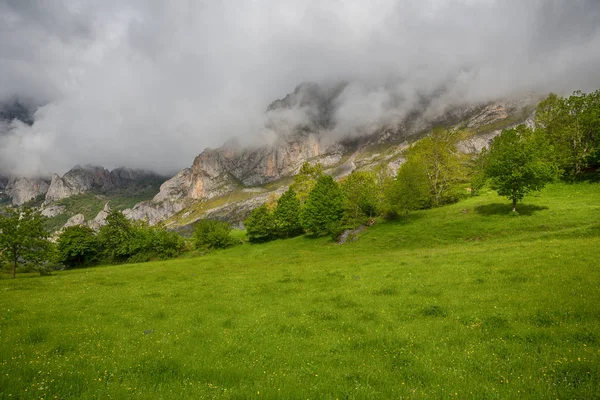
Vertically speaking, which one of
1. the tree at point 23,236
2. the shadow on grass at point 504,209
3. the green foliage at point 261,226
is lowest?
the shadow on grass at point 504,209

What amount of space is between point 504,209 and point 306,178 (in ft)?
142

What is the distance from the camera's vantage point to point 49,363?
33.2ft

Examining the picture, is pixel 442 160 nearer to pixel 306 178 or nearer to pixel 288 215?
pixel 306 178

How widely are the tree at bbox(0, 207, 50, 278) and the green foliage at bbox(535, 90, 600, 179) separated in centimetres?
9320

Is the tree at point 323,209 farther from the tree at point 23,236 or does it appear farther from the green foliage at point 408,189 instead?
the tree at point 23,236

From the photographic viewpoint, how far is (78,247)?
8288cm

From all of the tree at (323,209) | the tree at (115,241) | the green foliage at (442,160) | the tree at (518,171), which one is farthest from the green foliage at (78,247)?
the tree at (518,171)

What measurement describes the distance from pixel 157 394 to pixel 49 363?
5.07 metres

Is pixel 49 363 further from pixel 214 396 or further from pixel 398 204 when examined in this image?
pixel 398 204

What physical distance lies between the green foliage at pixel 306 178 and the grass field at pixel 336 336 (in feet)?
159

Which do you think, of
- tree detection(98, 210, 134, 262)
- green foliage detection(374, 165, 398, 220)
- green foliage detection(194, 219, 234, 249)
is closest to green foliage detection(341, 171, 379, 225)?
green foliage detection(374, 165, 398, 220)

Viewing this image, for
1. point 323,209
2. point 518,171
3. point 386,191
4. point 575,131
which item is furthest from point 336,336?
point 575,131

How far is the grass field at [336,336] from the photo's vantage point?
8.52 m

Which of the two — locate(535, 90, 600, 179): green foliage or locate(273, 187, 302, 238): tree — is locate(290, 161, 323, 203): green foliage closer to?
locate(273, 187, 302, 238): tree
